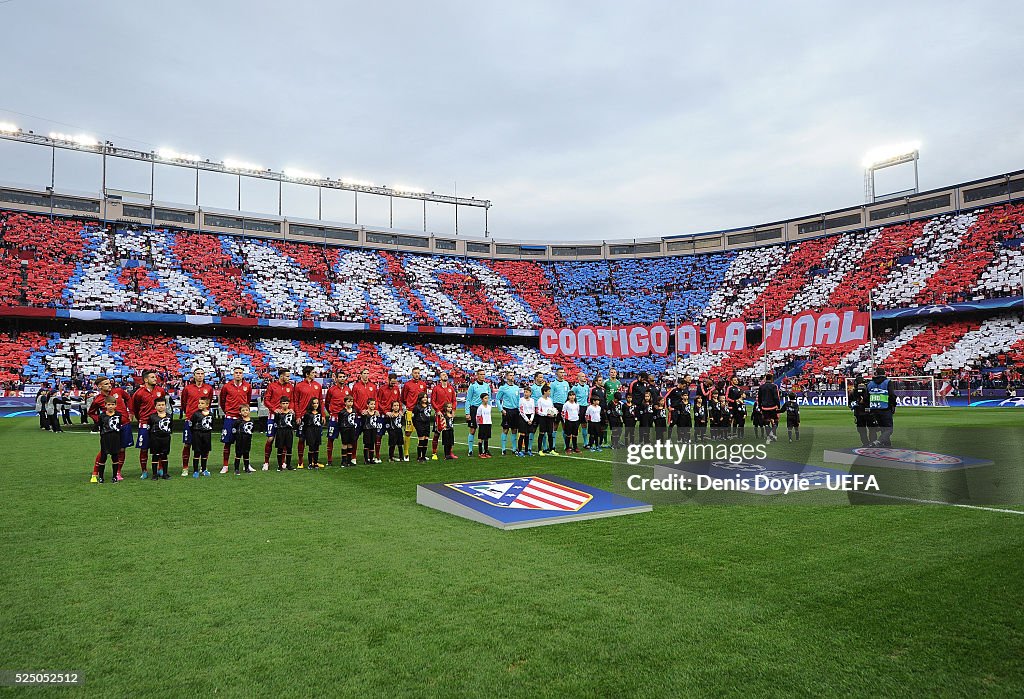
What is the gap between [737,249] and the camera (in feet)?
186

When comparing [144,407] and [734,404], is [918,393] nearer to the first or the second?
[734,404]

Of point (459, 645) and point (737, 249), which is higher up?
point (737, 249)

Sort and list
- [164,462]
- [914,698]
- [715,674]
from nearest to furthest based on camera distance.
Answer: [914,698]
[715,674]
[164,462]

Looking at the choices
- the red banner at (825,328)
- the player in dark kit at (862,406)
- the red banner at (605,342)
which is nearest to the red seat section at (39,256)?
the red banner at (605,342)

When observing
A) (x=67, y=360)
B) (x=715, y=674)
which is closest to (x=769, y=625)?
(x=715, y=674)

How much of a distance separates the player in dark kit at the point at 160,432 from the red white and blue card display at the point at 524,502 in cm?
509

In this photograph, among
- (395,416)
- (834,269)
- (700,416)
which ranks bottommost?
(700,416)

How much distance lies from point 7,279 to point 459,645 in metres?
45.8

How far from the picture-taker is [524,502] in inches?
309

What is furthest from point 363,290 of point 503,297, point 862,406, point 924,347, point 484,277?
point 862,406

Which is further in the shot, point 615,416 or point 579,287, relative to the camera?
point 579,287

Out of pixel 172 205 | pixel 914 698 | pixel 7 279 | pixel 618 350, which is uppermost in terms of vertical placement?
pixel 172 205

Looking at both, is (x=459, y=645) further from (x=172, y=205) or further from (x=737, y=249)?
(x=737, y=249)

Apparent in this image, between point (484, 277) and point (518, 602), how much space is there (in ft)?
174
